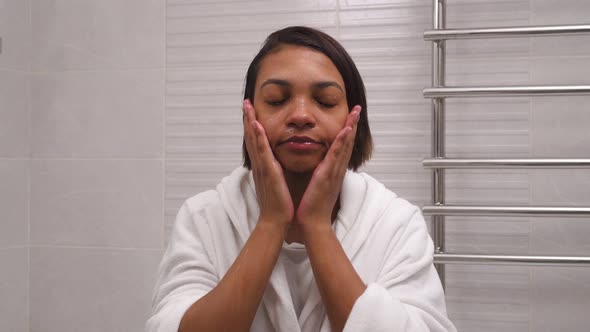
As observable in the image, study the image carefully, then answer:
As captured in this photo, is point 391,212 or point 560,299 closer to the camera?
point 391,212

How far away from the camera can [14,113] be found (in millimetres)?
1757

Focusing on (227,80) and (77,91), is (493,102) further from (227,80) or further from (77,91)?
(77,91)

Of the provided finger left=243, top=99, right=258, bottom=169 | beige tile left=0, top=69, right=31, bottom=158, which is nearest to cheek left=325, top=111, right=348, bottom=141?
finger left=243, top=99, right=258, bottom=169

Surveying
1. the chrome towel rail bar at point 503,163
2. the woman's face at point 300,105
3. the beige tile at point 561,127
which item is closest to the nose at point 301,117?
the woman's face at point 300,105

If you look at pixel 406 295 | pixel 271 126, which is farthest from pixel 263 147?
pixel 406 295

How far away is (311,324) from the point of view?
3.16ft

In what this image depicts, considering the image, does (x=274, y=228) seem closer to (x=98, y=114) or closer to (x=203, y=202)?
(x=203, y=202)

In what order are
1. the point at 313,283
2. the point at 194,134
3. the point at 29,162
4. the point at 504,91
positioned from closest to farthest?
the point at 313,283
the point at 504,91
the point at 194,134
the point at 29,162

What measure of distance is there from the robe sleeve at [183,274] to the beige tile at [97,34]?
2.67 feet

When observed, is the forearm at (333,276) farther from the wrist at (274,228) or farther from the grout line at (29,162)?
the grout line at (29,162)

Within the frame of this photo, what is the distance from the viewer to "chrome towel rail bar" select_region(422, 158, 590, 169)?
141cm

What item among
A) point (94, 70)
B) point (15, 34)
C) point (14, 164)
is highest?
point (15, 34)

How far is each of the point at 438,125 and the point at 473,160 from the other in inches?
4.6

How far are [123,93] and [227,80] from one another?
1.00ft
